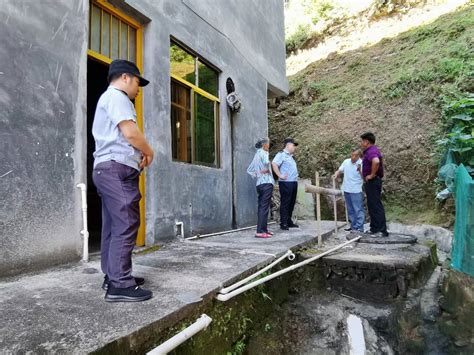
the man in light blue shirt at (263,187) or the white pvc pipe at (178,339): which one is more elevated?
the man in light blue shirt at (263,187)

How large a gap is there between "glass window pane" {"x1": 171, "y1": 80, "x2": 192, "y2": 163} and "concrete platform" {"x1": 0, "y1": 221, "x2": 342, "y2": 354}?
1917mm

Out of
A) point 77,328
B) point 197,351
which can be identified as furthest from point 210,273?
point 77,328

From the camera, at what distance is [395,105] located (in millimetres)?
9445

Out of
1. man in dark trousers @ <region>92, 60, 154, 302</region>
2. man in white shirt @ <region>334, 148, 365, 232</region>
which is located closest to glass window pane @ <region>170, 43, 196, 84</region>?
man in dark trousers @ <region>92, 60, 154, 302</region>

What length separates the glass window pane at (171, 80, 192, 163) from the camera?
5188 millimetres

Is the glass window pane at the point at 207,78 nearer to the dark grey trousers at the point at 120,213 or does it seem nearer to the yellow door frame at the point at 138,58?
the yellow door frame at the point at 138,58

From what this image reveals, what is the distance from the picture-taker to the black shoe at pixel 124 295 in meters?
2.22

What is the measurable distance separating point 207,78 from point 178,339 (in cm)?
516

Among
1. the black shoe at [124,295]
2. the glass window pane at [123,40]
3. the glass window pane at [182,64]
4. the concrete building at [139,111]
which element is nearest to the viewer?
the black shoe at [124,295]

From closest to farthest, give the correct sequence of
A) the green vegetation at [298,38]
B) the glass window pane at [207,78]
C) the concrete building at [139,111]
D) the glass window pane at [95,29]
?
the concrete building at [139,111] → the glass window pane at [95,29] → the glass window pane at [207,78] → the green vegetation at [298,38]

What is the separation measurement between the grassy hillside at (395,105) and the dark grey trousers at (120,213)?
6.77 m

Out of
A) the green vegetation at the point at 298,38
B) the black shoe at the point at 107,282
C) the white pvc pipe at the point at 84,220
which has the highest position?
the green vegetation at the point at 298,38

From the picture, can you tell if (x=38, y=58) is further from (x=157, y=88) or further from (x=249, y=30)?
(x=249, y=30)

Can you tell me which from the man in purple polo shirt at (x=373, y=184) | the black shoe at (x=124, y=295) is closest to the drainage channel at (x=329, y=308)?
the black shoe at (x=124, y=295)
